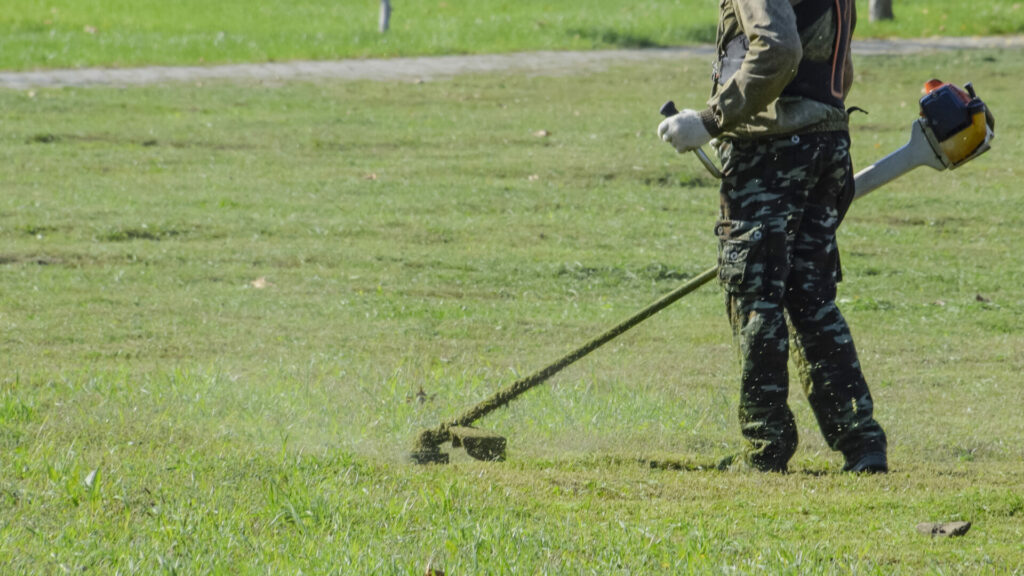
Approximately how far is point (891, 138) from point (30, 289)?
8734 mm

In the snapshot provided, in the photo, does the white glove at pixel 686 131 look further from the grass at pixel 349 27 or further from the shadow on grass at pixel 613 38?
the shadow on grass at pixel 613 38

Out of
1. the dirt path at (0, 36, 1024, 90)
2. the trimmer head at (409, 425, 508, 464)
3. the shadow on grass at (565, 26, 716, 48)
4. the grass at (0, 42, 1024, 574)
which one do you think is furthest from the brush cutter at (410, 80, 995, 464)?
the shadow on grass at (565, 26, 716, 48)

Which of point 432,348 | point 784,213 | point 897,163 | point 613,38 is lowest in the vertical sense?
point 613,38

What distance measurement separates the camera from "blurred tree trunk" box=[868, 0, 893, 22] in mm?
22875

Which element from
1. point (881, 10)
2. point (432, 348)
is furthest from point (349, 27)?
point (432, 348)

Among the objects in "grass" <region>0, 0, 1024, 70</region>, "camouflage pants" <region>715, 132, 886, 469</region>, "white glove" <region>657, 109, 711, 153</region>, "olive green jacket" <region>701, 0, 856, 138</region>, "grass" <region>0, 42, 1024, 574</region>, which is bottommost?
"grass" <region>0, 0, 1024, 70</region>

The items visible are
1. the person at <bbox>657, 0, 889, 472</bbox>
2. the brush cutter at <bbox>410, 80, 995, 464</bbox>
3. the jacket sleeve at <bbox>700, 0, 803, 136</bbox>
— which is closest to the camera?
the jacket sleeve at <bbox>700, 0, 803, 136</bbox>

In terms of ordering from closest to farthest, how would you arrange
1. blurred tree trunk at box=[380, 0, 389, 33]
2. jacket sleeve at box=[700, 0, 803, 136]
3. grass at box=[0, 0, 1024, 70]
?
jacket sleeve at box=[700, 0, 803, 136], grass at box=[0, 0, 1024, 70], blurred tree trunk at box=[380, 0, 389, 33]

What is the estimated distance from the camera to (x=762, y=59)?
4527 millimetres

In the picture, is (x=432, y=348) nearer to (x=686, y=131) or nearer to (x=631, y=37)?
(x=686, y=131)

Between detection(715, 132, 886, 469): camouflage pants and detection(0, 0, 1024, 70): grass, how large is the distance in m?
14.9

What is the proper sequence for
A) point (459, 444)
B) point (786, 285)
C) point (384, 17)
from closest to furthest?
point (786, 285) < point (459, 444) < point (384, 17)

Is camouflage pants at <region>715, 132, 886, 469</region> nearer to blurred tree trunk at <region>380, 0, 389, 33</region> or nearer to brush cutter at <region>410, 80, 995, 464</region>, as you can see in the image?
brush cutter at <region>410, 80, 995, 464</region>

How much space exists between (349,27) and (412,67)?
4022 mm
